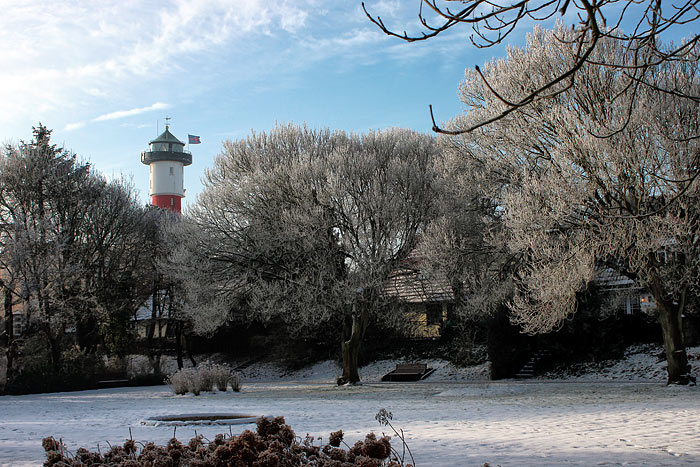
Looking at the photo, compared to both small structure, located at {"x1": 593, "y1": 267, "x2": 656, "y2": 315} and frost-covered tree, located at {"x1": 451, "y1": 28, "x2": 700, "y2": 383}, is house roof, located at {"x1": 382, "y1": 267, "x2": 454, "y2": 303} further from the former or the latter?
small structure, located at {"x1": 593, "y1": 267, "x2": 656, "y2": 315}

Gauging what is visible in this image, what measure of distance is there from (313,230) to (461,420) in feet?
35.2

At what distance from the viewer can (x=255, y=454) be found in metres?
5.10

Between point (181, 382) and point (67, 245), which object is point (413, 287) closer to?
point (181, 382)

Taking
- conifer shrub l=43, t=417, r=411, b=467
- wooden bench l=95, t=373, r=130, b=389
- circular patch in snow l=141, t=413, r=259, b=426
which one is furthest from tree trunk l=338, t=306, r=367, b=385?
conifer shrub l=43, t=417, r=411, b=467

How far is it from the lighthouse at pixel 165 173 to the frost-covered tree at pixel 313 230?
4337 centimetres

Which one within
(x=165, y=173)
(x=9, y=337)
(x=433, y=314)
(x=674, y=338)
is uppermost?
(x=165, y=173)

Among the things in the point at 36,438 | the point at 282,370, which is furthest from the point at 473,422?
the point at 282,370

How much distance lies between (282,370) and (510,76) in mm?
19170

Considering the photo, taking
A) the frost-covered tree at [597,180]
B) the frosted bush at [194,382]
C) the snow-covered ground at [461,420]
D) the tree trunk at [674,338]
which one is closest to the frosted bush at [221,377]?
the snow-covered ground at [461,420]

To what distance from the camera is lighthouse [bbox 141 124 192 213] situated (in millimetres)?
64812

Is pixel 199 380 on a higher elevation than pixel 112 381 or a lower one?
higher

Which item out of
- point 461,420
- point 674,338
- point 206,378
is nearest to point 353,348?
point 206,378

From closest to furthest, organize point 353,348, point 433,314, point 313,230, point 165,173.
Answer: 1. point 313,230
2. point 353,348
3. point 433,314
4. point 165,173

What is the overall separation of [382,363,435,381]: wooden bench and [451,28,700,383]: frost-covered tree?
9.72 m
